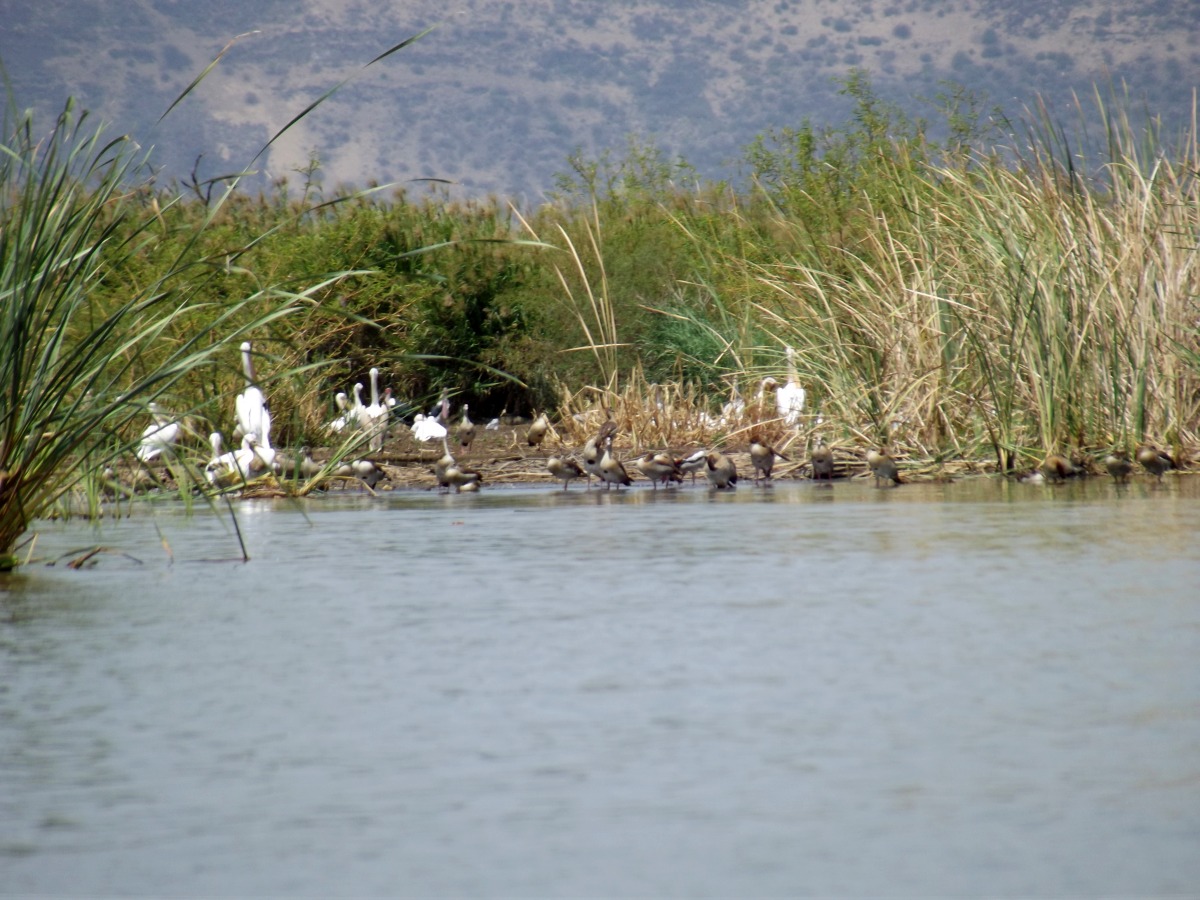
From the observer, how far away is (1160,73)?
276 ft

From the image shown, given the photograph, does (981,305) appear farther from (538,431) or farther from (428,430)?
(428,430)

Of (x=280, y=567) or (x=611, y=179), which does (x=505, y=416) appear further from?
(x=280, y=567)

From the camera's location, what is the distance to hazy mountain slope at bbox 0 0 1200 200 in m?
90.0

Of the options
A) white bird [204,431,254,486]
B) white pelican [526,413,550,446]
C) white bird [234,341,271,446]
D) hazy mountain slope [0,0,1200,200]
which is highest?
hazy mountain slope [0,0,1200,200]

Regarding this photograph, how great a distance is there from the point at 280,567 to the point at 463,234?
1531cm

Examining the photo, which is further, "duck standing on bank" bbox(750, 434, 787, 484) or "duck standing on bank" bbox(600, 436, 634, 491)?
"duck standing on bank" bbox(750, 434, 787, 484)

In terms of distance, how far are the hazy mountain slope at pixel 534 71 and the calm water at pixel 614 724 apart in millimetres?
81509

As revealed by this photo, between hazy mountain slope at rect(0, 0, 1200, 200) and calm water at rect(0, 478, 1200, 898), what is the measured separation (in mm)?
81509

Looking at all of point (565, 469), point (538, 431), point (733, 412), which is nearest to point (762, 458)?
point (565, 469)

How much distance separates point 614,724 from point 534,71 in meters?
101

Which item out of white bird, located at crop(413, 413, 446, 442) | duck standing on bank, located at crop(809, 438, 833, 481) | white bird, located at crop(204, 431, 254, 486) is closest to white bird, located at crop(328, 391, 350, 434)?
white bird, located at crop(413, 413, 446, 442)

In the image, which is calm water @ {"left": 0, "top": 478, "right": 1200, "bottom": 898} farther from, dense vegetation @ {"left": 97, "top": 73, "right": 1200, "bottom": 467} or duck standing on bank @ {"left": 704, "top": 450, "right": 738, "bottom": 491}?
duck standing on bank @ {"left": 704, "top": 450, "right": 738, "bottom": 491}

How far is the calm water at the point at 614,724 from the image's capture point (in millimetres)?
3062

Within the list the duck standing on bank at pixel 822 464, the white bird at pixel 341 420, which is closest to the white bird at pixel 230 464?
the white bird at pixel 341 420
